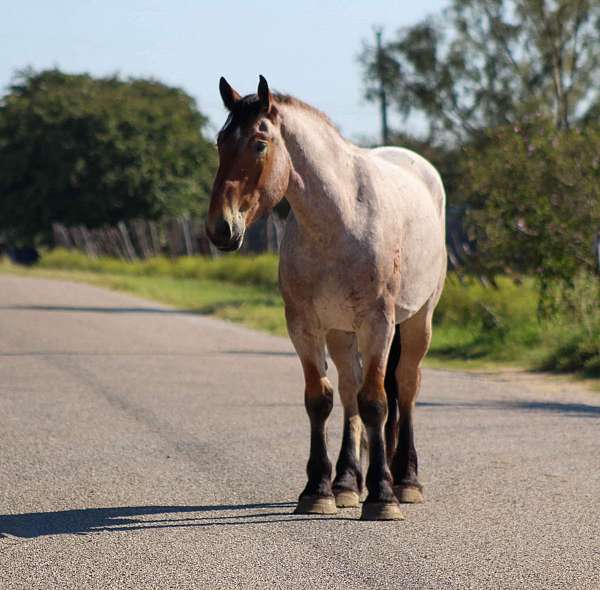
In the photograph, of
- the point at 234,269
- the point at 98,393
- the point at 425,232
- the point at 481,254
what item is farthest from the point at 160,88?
the point at 425,232

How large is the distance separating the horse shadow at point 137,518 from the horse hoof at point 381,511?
6.8 inches

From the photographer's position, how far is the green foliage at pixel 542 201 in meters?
16.3

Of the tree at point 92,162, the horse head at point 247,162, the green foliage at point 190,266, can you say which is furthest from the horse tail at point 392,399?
the tree at point 92,162

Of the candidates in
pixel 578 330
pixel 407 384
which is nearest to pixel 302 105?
pixel 407 384

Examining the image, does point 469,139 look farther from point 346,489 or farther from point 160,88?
point 346,489

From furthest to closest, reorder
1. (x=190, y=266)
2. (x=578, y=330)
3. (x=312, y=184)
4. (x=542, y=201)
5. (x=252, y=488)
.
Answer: (x=190, y=266) → (x=542, y=201) → (x=578, y=330) → (x=252, y=488) → (x=312, y=184)

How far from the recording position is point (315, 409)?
7203mm

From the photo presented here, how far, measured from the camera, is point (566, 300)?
1617 centimetres

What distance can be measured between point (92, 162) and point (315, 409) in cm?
4680

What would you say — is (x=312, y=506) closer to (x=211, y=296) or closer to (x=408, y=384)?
(x=408, y=384)

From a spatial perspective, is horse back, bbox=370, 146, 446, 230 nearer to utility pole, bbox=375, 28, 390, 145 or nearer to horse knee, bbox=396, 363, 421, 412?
horse knee, bbox=396, 363, 421, 412

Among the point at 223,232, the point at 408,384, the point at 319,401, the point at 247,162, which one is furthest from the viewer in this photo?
the point at 408,384

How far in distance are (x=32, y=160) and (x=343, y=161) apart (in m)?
49.1

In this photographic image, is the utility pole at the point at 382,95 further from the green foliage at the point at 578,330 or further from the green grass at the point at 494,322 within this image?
the green foliage at the point at 578,330
